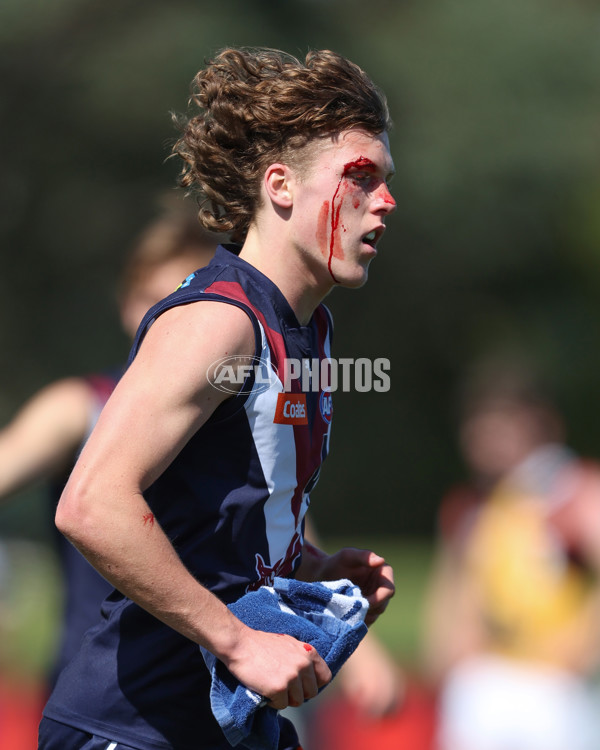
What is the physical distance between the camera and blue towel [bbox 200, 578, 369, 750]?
1960 millimetres

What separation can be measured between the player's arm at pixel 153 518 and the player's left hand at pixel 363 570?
69 cm

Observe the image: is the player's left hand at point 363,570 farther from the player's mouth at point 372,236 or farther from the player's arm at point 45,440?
the player's arm at point 45,440

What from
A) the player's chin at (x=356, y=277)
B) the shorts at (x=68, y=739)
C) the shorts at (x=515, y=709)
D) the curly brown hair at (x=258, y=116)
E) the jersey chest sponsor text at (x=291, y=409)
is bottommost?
the shorts at (x=515, y=709)

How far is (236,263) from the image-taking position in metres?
2.35

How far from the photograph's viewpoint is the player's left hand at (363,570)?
2.65 m

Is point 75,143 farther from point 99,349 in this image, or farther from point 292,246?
point 292,246

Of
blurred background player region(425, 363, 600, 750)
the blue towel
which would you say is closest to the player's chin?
the blue towel

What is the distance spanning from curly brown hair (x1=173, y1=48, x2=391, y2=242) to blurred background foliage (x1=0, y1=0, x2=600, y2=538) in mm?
9577

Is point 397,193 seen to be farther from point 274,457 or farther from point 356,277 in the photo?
point 274,457

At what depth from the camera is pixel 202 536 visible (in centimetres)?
212

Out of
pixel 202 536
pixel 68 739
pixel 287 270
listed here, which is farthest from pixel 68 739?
pixel 287 270

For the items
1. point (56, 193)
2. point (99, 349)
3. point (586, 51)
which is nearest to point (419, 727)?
point (99, 349)

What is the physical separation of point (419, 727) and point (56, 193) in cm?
1131

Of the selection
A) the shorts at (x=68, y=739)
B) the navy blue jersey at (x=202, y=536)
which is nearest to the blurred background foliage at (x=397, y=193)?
the shorts at (x=68, y=739)
